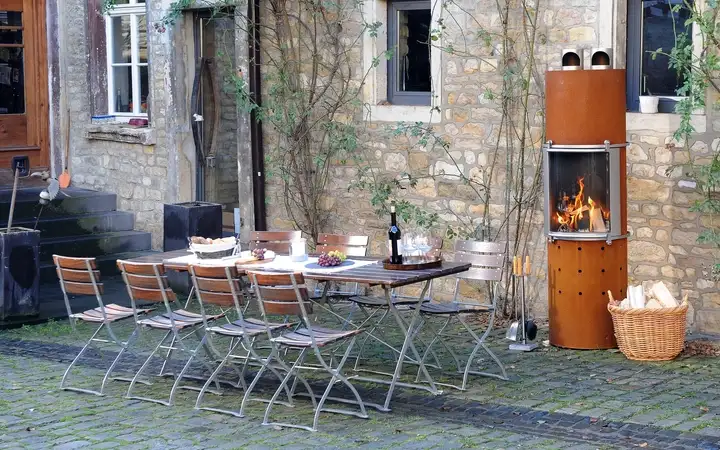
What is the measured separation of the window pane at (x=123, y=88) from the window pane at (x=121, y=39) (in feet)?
0.35

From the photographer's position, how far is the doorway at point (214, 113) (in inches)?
479

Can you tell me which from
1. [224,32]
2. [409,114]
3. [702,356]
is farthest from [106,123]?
[702,356]

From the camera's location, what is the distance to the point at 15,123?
13.5 metres

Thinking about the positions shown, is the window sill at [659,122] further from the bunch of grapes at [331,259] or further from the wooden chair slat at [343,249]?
the bunch of grapes at [331,259]

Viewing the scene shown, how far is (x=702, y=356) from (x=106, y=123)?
7395mm

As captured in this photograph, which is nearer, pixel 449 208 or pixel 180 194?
pixel 449 208

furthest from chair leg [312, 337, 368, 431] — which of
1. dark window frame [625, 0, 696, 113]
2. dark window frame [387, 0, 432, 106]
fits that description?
dark window frame [387, 0, 432, 106]

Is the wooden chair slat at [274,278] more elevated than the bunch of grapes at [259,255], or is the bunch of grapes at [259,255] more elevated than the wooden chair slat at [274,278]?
the bunch of grapes at [259,255]

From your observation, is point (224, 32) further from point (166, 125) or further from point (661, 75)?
point (661, 75)

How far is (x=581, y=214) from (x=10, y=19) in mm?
7689

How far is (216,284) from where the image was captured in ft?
22.8

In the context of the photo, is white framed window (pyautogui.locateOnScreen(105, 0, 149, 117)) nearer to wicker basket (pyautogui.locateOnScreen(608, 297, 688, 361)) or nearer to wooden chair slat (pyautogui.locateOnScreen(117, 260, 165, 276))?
wooden chair slat (pyautogui.locateOnScreen(117, 260, 165, 276))

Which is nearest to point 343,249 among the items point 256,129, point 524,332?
point 524,332

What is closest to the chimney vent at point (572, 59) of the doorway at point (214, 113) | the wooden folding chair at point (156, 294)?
the wooden folding chair at point (156, 294)
